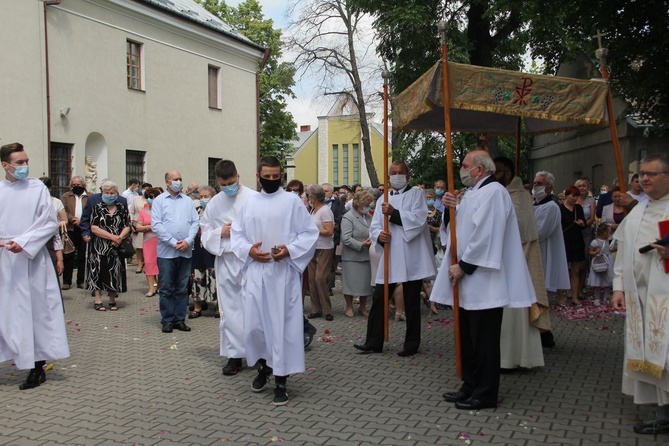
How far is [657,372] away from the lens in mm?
4789

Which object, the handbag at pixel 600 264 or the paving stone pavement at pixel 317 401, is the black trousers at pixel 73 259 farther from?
the handbag at pixel 600 264

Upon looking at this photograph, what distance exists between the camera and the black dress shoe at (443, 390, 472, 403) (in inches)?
224

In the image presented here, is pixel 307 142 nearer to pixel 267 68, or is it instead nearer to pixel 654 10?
pixel 267 68

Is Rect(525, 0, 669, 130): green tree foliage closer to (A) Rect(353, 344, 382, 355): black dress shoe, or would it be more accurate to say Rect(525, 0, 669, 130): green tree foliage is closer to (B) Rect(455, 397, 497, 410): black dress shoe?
(A) Rect(353, 344, 382, 355): black dress shoe

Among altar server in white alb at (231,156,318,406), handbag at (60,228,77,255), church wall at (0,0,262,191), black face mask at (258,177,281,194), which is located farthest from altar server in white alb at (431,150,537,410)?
church wall at (0,0,262,191)

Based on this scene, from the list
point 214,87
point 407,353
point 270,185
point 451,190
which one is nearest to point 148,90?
point 214,87

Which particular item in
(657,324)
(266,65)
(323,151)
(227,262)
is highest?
(266,65)

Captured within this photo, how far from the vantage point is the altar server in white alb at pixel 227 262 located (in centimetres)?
674

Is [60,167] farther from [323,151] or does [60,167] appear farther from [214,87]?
[323,151]

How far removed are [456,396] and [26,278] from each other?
4.09 metres

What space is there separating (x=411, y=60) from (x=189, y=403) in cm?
1346

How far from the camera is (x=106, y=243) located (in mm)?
10500

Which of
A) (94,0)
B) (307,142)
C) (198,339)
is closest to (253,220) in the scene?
(198,339)

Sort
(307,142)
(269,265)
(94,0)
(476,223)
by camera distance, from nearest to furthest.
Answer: (476,223)
(269,265)
(94,0)
(307,142)
